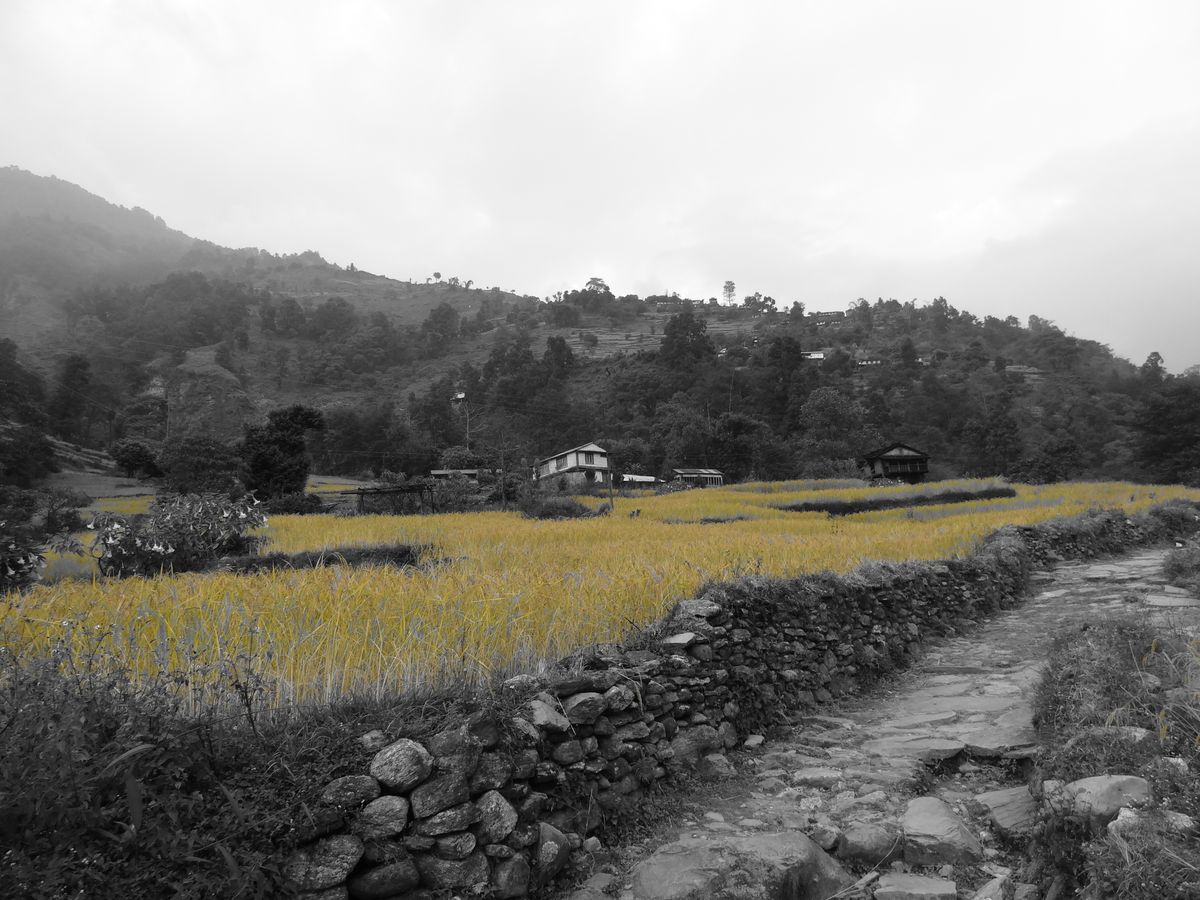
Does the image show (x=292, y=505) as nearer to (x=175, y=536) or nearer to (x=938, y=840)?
(x=175, y=536)

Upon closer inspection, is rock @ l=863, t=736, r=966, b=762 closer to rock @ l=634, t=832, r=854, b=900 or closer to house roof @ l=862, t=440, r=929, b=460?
rock @ l=634, t=832, r=854, b=900

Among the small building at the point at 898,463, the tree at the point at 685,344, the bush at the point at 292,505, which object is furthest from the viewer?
the tree at the point at 685,344

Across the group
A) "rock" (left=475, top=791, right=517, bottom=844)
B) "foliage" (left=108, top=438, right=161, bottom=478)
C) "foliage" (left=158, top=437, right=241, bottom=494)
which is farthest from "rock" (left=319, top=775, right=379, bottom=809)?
"foliage" (left=108, top=438, right=161, bottom=478)

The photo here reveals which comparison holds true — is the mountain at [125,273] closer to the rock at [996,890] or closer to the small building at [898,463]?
the small building at [898,463]

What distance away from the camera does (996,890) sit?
260 centimetres

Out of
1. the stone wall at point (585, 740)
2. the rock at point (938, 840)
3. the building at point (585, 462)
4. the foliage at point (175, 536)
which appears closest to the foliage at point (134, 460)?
the building at point (585, 462)

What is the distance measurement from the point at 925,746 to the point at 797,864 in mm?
1918

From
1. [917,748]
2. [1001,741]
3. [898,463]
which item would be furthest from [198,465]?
[898,463]

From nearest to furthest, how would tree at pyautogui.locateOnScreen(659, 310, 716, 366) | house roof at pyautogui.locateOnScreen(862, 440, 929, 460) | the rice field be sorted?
1. the rice field
2. house roof at pyautogui.locateOnScreen(862, 440, 929, 460)
3. tree at pyautogui.locateOnScreen(659, 310, 716, 366)

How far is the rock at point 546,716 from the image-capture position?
3.19 m

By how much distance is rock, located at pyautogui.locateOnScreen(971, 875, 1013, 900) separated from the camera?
2.57 m

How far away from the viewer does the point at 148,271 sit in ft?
537

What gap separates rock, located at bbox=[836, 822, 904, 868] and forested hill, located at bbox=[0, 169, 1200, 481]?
4046 centimetres

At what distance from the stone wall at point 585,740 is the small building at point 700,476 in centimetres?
4399
